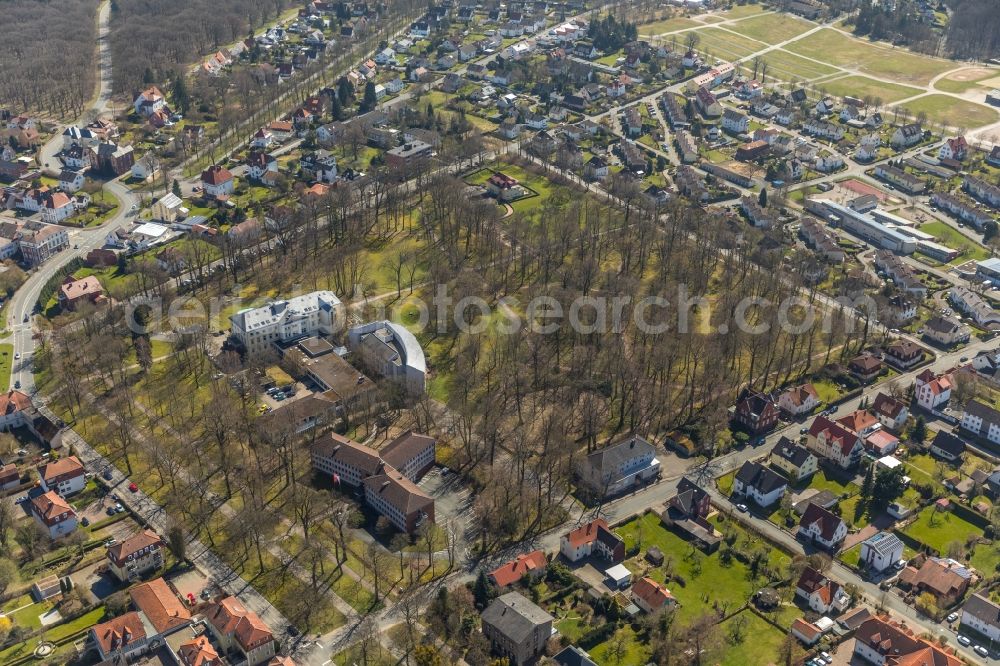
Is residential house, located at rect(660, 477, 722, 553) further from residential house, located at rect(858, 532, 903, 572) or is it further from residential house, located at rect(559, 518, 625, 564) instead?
residential house, located at rect(858, 532, 903, 572)

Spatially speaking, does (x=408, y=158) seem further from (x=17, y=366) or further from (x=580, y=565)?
(x=580, y=565)

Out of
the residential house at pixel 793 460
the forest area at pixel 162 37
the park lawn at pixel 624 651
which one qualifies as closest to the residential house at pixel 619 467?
the residential house at pixel 793 460

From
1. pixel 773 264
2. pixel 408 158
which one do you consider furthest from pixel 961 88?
pixel 408 158

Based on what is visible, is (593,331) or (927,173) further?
(927,173)

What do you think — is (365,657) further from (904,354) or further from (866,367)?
(904,354)

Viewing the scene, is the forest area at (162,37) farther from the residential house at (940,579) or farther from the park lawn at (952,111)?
the residential house at (940,579)

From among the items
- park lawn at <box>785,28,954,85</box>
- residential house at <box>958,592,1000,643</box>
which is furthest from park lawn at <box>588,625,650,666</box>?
park lawn at <box>785,28,954,85</box>

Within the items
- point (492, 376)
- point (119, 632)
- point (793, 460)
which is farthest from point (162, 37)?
point (793, 460)
